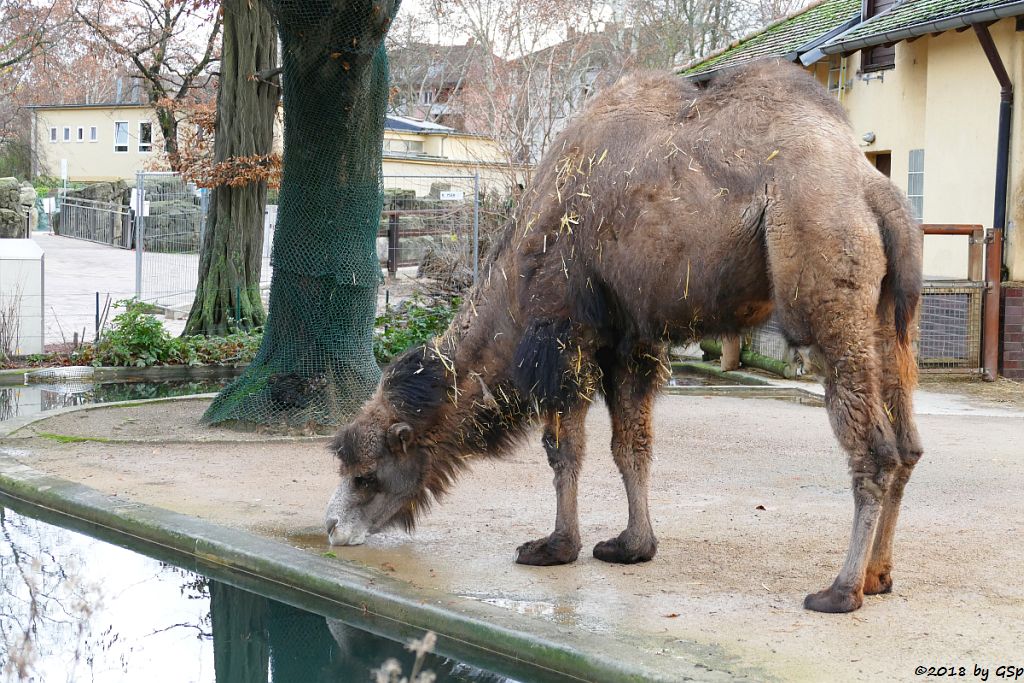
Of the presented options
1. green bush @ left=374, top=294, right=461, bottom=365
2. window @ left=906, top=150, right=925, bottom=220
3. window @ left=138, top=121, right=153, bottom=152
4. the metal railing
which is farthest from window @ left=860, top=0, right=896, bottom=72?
window @ left=138, top=121, right=153, bottom=152

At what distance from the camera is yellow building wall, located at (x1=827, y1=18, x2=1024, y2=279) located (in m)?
14.5

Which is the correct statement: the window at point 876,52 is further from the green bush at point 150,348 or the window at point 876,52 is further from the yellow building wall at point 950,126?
the green bush at point 150,348

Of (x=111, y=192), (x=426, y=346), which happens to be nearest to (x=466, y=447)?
(x=426, y=346)

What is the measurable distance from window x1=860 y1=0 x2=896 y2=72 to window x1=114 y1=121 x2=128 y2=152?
47.0m

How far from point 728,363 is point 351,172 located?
6.63m

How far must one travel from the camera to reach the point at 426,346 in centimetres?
647

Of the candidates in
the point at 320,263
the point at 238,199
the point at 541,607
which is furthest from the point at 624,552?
the point at 238,199

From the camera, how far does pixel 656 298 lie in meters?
5.53

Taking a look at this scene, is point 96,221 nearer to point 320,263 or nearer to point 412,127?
point 412,127

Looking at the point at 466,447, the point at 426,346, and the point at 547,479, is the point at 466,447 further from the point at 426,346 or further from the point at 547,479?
the point at 547,479

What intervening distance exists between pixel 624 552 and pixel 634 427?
679 mm

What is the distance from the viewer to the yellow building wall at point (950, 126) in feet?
47.6

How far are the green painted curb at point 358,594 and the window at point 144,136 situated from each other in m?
50.2

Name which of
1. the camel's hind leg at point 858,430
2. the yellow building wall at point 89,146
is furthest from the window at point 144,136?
the camel's hind leg at point 858,430
